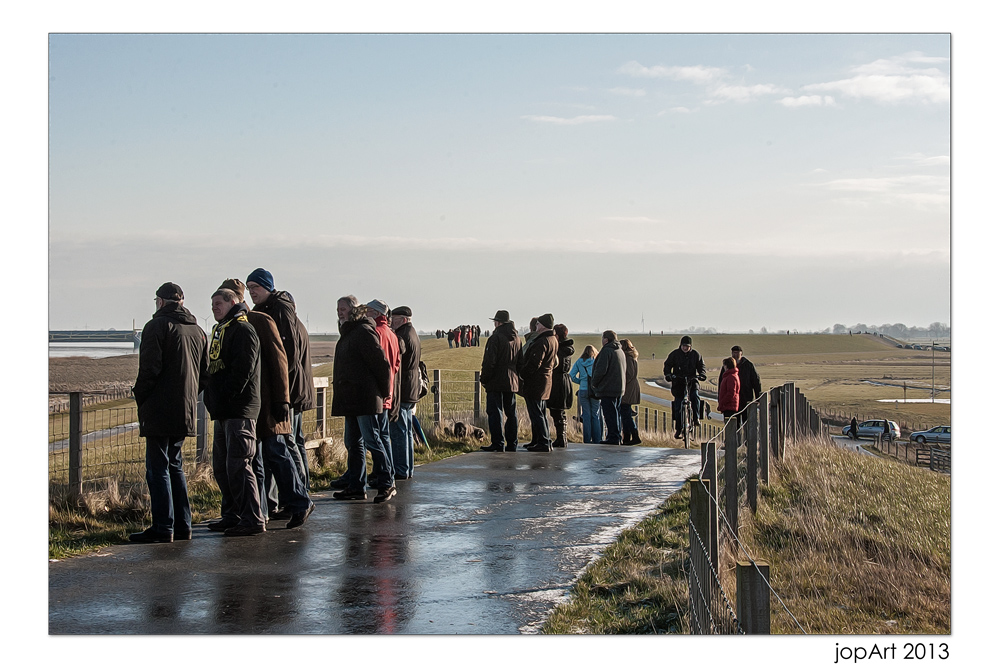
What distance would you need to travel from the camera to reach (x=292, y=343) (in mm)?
8500

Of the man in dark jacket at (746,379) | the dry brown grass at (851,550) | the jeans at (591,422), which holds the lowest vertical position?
the dry brown grass at (851,550)

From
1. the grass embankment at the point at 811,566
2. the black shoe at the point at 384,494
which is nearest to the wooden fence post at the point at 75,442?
the black shoe at the point at 384,494

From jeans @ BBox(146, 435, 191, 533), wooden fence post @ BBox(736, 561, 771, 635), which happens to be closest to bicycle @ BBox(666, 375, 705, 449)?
jeans @ BBox(146, 435, 191, 533)

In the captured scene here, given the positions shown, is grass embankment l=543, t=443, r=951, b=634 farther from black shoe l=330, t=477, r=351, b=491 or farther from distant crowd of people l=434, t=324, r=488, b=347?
distant crowd of people l=434, t=324, r=488, b=347

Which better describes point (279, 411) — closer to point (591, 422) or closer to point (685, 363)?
point (591, 422)

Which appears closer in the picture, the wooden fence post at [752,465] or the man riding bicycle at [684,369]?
the wooden fence post at [752,465]

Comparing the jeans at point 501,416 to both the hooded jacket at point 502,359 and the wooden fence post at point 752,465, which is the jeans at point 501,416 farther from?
the wooden fence post at point 752,465

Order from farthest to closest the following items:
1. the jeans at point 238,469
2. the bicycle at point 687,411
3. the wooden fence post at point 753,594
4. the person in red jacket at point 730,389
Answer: the bicycle at point 687,411
the person in red jacket at point 730,389
the jeans at point 238,469
the wooden fence post at point 753,594

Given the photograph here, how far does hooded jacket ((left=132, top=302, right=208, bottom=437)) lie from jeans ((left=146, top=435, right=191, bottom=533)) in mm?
132

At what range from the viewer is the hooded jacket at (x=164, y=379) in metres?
7.49

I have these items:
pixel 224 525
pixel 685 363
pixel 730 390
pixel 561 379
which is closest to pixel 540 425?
pixel 561 379

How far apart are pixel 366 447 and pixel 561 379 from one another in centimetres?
661

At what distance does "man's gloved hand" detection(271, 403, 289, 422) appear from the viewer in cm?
822

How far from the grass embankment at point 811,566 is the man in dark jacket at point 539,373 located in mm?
3286
